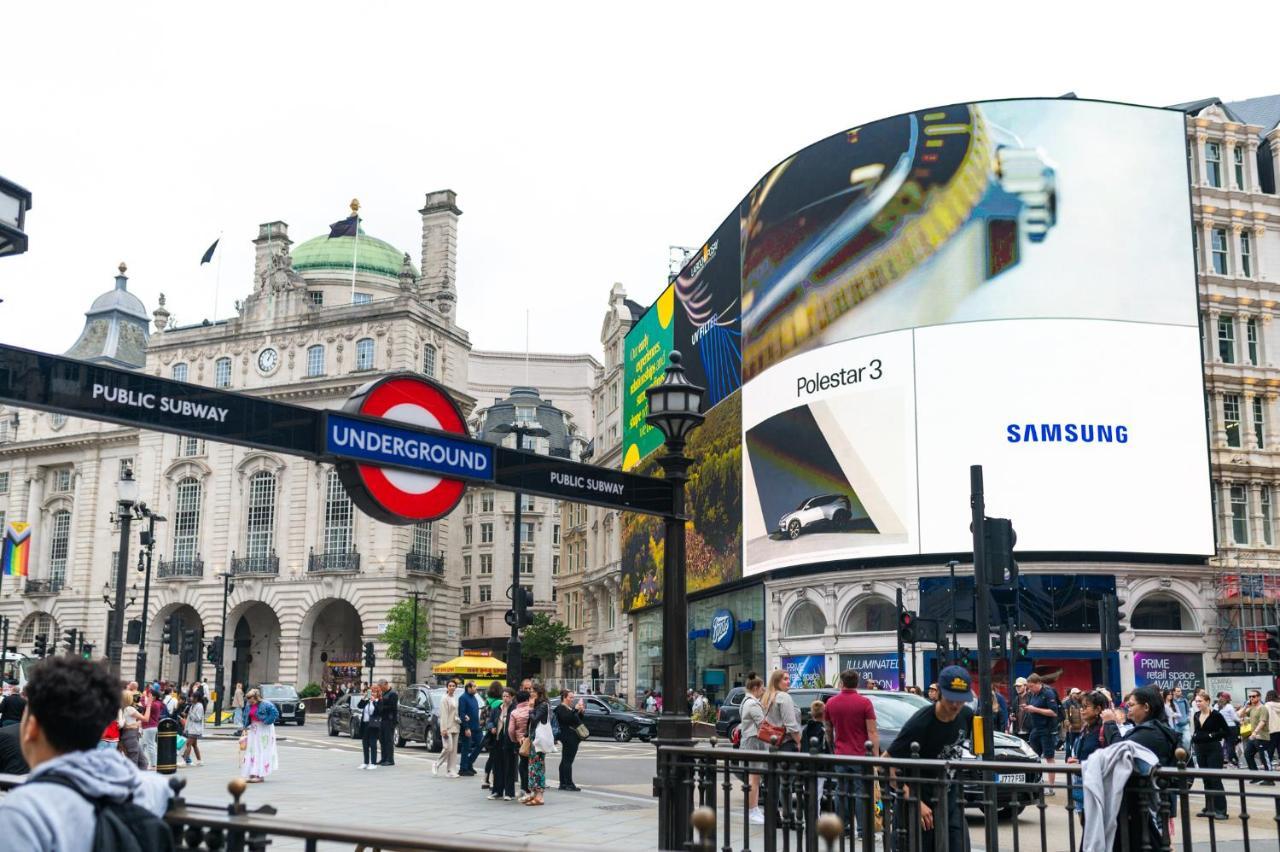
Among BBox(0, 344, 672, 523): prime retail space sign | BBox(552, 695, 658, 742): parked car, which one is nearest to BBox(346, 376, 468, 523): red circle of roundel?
BBox(0, 344, 672, 523): prime retail space sign

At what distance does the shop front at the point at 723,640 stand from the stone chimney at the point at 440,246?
2403 centimetres

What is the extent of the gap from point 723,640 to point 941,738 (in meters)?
46.4

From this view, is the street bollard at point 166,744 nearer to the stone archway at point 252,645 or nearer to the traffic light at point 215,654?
the traffic light at point 215,654

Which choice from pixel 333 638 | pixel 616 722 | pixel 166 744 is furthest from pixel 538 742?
pixel 333 638

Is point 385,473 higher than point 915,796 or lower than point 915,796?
higher

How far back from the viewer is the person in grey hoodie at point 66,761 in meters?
3.57

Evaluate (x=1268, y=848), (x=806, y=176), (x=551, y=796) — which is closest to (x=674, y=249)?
(x=806, y=176)

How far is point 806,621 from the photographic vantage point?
5047cm

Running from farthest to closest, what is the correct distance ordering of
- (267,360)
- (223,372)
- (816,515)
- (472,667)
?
(223,372) < (267,360) < (472,667) < (816,515)

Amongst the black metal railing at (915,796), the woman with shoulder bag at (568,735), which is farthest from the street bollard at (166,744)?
the black metal railing at (915,796)

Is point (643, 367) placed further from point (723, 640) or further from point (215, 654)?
point (215, 654)

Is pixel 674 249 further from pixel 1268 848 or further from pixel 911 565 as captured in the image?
pixel 1268 848

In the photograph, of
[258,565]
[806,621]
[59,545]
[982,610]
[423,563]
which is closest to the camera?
[982,610]

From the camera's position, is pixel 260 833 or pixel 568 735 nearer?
pixel 260 833
